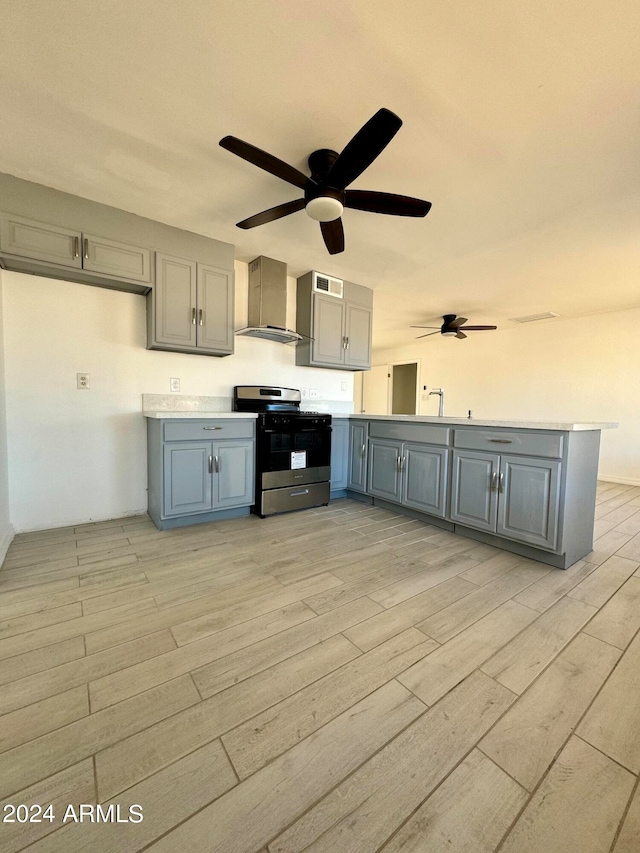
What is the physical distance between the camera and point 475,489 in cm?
251

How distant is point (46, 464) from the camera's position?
8.55 ft

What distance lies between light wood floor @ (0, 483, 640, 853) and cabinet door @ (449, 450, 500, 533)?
449mm

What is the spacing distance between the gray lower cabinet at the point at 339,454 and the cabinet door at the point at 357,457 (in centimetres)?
4

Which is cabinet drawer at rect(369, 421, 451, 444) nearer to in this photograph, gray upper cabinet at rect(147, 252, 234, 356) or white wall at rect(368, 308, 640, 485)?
gray upper cabinet at rect(147, 252, 234, 356)

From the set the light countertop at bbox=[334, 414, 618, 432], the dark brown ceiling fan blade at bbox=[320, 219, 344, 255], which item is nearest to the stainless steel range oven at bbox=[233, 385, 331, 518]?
the light countertop at bbox=[334, 414, 618, 432]

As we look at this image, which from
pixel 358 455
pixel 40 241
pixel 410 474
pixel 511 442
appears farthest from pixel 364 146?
pixel 358 455

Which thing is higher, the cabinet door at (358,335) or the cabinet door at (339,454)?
the cabinet door at (358,335)

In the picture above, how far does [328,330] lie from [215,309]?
122cm

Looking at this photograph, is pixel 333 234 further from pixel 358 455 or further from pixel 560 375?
pixel 560 375

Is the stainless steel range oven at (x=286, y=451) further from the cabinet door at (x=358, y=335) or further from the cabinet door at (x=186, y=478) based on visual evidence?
the cabinet door at (x=358, y=335)

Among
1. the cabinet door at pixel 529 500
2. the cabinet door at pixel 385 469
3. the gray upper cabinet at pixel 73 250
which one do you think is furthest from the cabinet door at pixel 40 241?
the cabinet door at pixel 529 500

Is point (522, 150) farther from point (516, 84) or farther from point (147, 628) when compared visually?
point (147, 628)

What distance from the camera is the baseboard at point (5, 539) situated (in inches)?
82.9

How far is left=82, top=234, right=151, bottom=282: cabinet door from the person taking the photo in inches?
95.4
